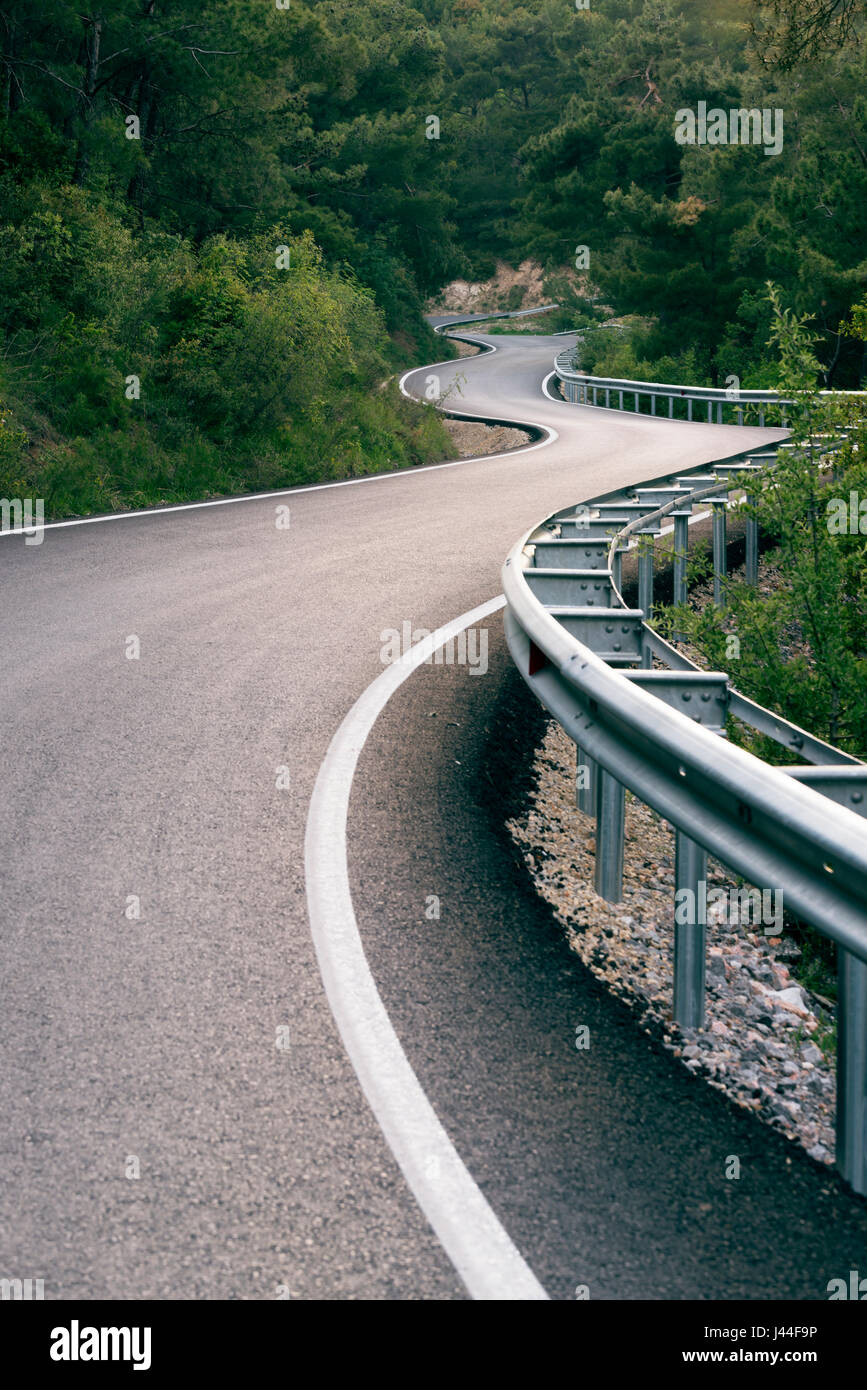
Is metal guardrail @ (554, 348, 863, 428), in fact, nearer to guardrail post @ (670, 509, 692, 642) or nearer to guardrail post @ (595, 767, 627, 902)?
guardrail post @ (670, 509, 692, 642)

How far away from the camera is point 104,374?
17.4 meters

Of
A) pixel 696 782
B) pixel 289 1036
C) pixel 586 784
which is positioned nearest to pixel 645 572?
pixel 586 784

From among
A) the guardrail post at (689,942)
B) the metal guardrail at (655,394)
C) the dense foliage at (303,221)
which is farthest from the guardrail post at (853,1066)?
the metal guardrail at (655,394)

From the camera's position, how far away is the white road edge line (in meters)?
2.72

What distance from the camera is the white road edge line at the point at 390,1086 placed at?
272 centimetres

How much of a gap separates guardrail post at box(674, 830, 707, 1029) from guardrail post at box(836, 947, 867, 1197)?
800 mm

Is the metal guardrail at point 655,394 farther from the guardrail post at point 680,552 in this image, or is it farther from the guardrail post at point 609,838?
the guardrail post at point 609,838

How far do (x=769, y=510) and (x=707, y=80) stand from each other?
160ft

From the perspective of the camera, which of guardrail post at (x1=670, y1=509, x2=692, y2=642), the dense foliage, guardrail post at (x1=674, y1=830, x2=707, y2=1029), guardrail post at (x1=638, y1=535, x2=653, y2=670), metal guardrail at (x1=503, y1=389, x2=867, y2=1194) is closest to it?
metal guardrail at (x1=503, y1=389, x2=867, y2=1194)

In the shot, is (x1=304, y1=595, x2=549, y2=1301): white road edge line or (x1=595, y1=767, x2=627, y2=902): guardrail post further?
(x1=595, y1=767, x2=627, y2=902): guardrail post

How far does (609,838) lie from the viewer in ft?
16.4

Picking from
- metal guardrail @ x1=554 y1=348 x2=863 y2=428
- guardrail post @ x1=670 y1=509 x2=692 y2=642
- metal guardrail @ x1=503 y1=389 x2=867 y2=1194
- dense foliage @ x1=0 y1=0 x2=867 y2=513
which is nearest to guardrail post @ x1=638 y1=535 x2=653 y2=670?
guardrail post @ x1=670 y1=509 x2=692 y2=642

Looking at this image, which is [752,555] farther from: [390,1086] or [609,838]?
[390,1086]
